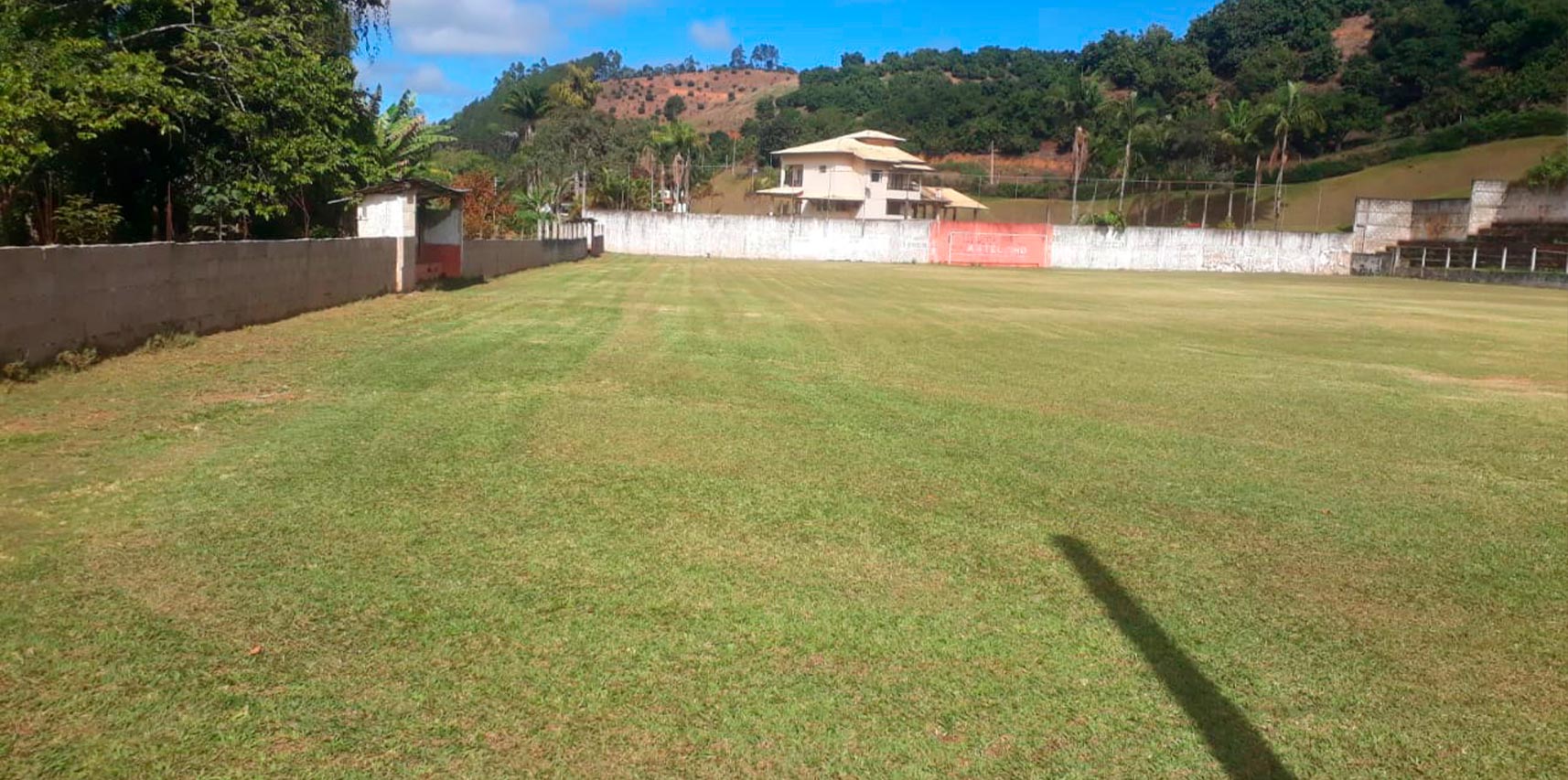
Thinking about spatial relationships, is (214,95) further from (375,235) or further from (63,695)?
(63,695)

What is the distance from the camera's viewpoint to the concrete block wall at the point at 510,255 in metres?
27.8

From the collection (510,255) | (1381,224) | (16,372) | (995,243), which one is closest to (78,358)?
(16,372)

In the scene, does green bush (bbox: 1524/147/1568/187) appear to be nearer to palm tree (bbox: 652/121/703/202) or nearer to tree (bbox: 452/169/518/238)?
tree (bbox: 452/169/518/238)

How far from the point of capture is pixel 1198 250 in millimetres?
57750

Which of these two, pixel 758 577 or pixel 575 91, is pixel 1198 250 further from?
pixel 575 91

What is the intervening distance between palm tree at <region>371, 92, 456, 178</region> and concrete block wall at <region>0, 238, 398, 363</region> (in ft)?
47.8

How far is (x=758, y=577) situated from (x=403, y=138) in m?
33.3

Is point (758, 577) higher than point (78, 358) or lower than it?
lower

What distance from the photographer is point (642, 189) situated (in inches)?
3137

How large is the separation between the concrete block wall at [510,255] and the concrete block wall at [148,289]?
27.2ft

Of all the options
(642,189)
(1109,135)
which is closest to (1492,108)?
(1109,135)

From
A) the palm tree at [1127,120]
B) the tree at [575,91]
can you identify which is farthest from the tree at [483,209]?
the tree at [575,91]

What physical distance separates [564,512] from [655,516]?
53cm

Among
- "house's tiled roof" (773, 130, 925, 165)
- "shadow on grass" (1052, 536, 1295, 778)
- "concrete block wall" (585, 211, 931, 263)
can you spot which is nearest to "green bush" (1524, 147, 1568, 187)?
"concrete block wall" (585, 211, 931, 263)
